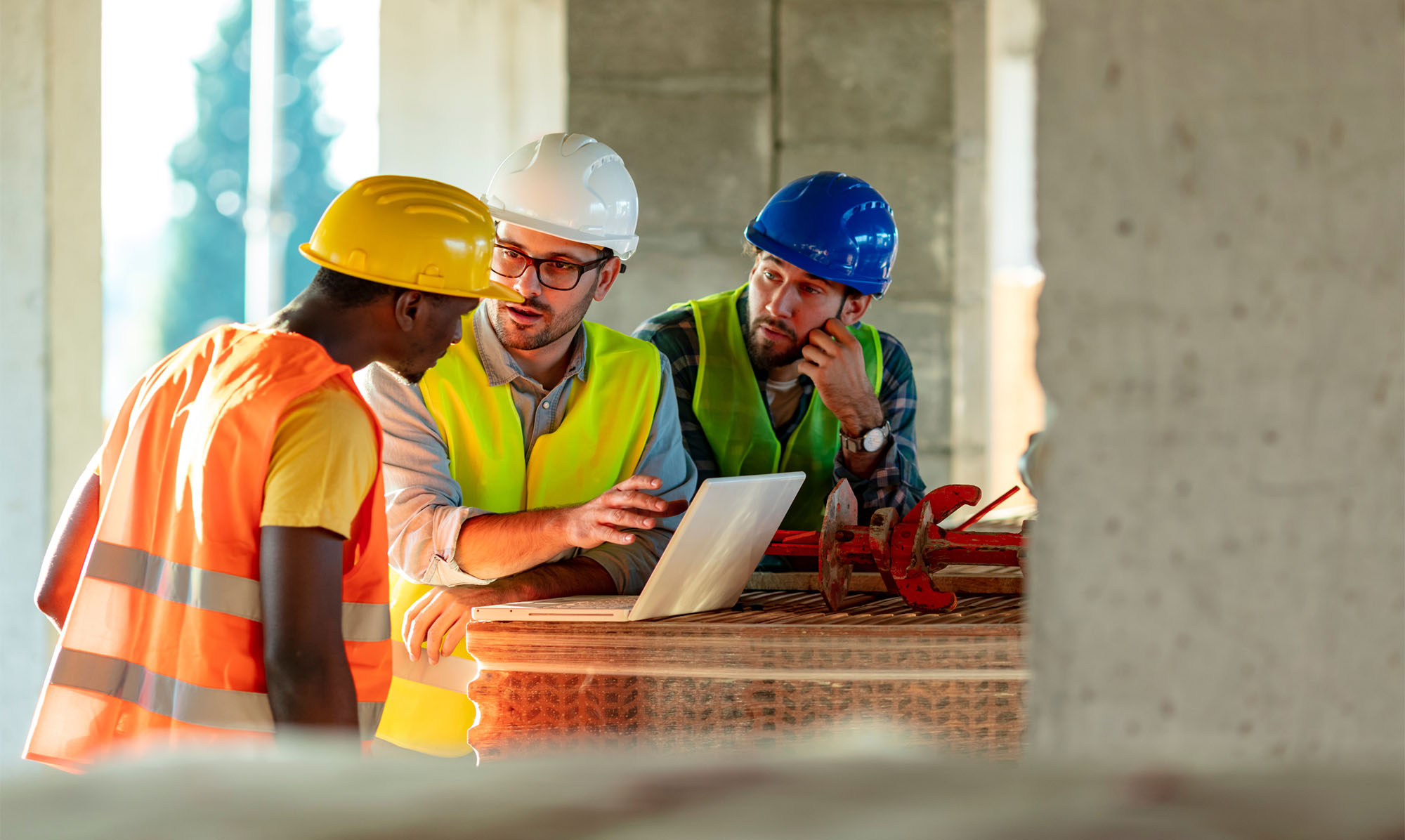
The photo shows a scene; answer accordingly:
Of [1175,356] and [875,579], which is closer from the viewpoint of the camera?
[1175,356]

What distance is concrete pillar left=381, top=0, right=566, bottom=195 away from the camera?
6.89m

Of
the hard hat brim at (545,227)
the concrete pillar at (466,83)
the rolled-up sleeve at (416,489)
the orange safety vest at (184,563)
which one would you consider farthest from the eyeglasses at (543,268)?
the concrete pillar at (466,83)

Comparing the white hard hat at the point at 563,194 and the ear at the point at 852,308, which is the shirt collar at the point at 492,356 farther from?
the ear at the point at 852,308

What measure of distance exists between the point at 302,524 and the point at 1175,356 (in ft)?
4.74

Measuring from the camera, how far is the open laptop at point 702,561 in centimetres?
228

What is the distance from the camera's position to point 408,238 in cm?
256

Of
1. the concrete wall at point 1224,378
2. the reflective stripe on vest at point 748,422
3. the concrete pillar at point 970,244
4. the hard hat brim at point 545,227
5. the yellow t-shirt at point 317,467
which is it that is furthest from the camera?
the concrete pillar at point 970,244

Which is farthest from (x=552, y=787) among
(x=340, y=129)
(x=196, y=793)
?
(x=340, y=129)

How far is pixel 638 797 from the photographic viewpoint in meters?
0.63

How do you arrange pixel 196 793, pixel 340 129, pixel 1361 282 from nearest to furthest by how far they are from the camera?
pixel 196 793
pixel 1361 282
pixel 340 129

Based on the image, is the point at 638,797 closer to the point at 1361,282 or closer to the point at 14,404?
the point at 1361,282

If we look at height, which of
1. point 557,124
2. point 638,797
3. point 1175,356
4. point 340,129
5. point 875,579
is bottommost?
point 875,579

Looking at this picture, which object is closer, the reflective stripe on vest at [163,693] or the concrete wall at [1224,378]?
the concrete wall at [1224,378]

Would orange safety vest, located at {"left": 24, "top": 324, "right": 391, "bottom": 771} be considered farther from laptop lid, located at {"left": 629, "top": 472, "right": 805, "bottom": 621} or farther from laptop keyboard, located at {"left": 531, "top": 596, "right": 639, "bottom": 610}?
laptop lid, located at {"left": 629, "top": 472, "right": 805, "bottom": 621}
